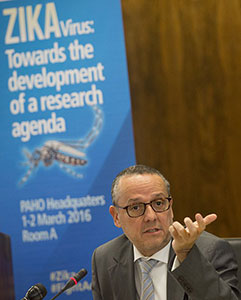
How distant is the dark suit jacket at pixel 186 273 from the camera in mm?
1674

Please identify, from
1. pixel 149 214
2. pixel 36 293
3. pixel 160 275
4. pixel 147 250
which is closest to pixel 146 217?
pixel 149 214

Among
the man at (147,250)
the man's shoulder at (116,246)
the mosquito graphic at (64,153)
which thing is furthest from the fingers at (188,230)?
the mosquito graphic at (64,153)

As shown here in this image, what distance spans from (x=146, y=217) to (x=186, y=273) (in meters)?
0.42

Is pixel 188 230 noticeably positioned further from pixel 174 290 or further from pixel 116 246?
pixel 116 246

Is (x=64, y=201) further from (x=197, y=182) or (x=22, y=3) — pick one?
(x=22, y=3)

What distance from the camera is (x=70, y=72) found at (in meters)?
3.96

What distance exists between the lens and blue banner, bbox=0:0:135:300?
3.86 meters

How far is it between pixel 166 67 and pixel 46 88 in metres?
1.04

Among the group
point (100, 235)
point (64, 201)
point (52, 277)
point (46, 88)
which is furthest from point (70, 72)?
point (52, 277)

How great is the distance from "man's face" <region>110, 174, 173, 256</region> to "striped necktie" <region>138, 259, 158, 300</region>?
0.15 feet

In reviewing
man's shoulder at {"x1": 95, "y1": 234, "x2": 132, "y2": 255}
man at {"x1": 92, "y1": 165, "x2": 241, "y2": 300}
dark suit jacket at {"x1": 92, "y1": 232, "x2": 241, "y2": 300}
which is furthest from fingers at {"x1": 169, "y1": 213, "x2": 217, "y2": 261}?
man's shoulder at {"x1": 95, "y1": 234, "x2": 132, "y2": 255}

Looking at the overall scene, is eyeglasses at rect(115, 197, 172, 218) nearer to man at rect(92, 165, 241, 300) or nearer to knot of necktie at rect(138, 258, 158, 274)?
man at rect(92, 165, 241, 300)

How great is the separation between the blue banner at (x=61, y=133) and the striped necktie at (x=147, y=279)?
5.44 ft

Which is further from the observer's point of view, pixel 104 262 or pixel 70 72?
pixel 70 72
